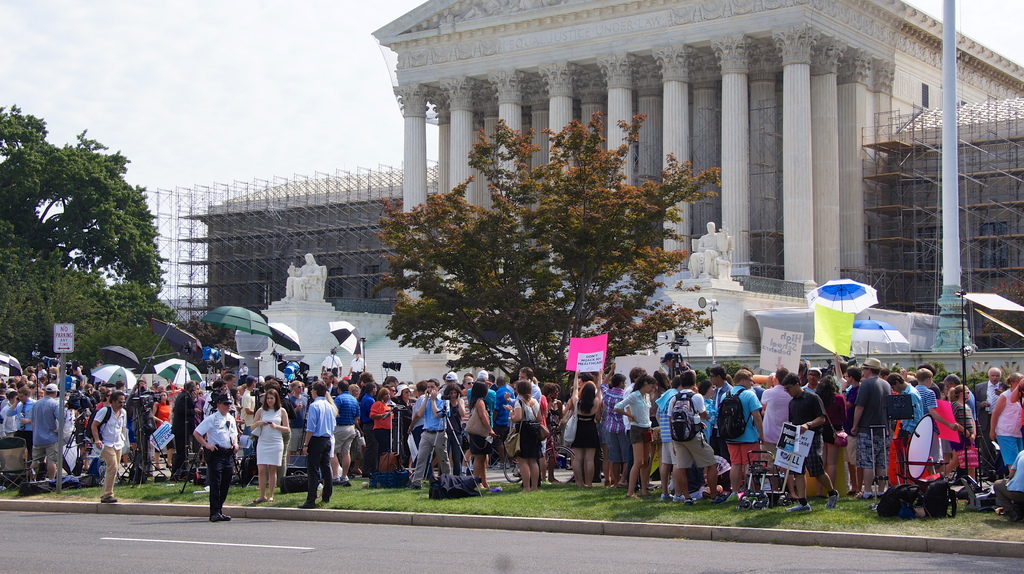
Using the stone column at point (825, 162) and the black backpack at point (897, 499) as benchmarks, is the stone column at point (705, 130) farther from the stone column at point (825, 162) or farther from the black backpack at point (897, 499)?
the black backpack at point (897, 499)

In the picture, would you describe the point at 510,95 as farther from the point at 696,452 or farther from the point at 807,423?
the point at 807,423

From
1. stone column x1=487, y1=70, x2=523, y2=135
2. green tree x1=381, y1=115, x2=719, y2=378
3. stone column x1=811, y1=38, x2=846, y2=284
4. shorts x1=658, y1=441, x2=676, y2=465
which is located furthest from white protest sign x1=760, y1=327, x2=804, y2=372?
stone column x1=487, y1=70, x2=523, y2=135

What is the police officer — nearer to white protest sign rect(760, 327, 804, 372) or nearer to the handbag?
the handbag

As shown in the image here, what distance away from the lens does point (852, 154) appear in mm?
54344

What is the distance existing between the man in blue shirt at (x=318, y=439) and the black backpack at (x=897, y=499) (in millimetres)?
7837

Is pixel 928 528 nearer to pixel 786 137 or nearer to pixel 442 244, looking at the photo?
pixel 442 244

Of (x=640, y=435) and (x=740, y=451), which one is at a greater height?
(x=640, y=435)

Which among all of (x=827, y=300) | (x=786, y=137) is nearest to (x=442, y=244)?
(x=827, y=300)

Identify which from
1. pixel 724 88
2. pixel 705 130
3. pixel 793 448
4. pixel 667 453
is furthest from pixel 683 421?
pixel 705 130

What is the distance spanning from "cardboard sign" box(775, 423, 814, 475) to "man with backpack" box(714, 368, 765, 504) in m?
0.51

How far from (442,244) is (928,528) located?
60.8 feet

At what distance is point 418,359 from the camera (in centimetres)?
4806

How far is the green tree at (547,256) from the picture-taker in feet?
93.7

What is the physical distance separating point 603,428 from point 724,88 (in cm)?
3551
